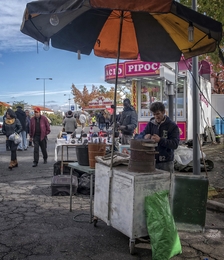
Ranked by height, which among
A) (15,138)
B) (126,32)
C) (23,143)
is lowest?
(23,143)

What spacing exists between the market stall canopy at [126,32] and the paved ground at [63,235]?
2725 millimetres

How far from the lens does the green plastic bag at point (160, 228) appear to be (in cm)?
371

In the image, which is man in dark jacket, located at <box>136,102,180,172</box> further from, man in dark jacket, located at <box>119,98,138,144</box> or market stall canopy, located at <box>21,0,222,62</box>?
man in dark jacket, located at <box>119,98,138,144</box>

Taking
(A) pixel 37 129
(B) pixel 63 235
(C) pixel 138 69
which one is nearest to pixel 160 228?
(B) pixel 63 235

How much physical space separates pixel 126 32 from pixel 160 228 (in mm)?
3600

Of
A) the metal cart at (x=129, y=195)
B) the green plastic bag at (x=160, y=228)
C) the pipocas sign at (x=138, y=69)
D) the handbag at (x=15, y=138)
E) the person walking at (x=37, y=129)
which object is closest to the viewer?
the green plastic bag at (x=160, y=228)

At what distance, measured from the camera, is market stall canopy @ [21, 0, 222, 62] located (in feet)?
16.0

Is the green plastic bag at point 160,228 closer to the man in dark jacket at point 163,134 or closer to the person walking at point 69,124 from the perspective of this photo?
the man in dark jacket at point 163,134

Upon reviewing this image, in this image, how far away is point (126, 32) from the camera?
585 centimetres

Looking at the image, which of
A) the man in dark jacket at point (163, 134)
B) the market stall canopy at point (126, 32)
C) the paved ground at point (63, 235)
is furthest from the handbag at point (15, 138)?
the man in dark jacket at point (163, 134)

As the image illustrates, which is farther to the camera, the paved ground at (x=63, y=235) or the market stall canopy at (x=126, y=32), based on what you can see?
the market stall canopy at (x=126, y=32)

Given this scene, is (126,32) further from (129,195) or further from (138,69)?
(138,69)

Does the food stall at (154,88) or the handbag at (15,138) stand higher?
the food stall at (154,88)

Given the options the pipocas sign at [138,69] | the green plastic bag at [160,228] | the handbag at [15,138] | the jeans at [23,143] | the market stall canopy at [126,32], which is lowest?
the green plastic bag at [160,228]
